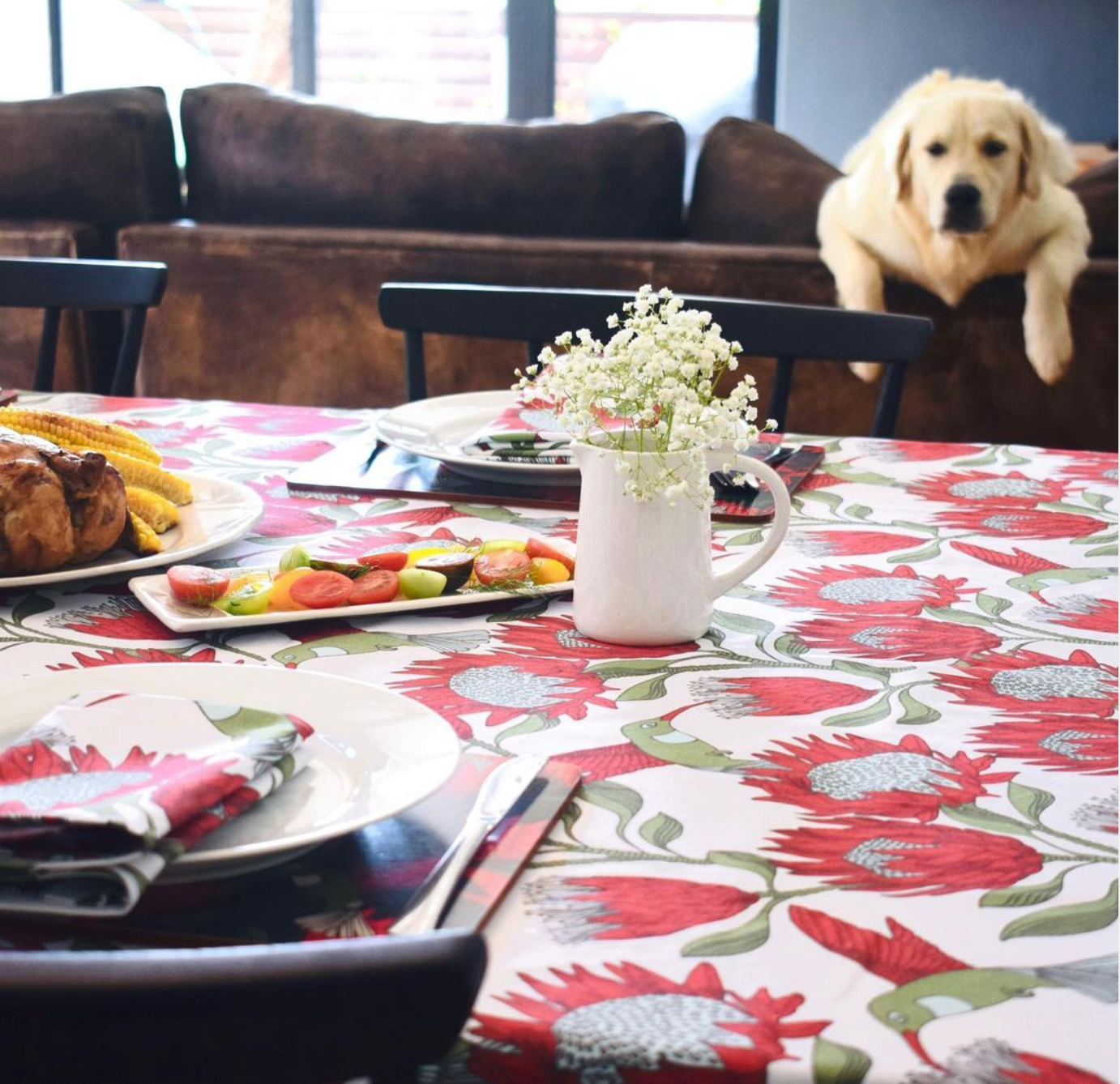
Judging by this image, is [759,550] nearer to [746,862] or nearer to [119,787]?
[746,862]

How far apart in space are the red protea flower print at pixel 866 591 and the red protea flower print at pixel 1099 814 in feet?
0.87

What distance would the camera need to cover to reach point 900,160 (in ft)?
9.57

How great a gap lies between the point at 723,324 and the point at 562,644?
2.97ft

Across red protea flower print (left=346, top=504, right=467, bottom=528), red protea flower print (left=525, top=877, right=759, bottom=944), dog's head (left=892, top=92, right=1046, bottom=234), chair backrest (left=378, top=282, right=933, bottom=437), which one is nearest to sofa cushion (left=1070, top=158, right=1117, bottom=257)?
dog's head (left=892, top=92, right=1046, bottom=234)

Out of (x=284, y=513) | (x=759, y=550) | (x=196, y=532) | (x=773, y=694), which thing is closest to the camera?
(x=773, y=694)

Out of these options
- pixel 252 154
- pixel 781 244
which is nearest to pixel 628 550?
pixel 781 244

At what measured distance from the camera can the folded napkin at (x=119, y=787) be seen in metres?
0.47

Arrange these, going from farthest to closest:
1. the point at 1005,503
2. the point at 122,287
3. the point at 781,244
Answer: the point at 781,244
the point at 122,287
the point at 1005,503

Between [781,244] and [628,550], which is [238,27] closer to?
[781,244]

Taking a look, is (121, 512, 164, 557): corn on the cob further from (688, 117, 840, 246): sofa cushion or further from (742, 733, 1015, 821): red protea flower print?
(688, 117, 840, 246): sofa cushion

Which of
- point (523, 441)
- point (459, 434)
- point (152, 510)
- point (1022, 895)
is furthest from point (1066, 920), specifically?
point (459, 434)

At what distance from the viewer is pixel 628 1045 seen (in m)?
0.42

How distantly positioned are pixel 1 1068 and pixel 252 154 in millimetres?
2862

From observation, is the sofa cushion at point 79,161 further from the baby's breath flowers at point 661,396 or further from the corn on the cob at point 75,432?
the baby's breath flowers at point 661,396
